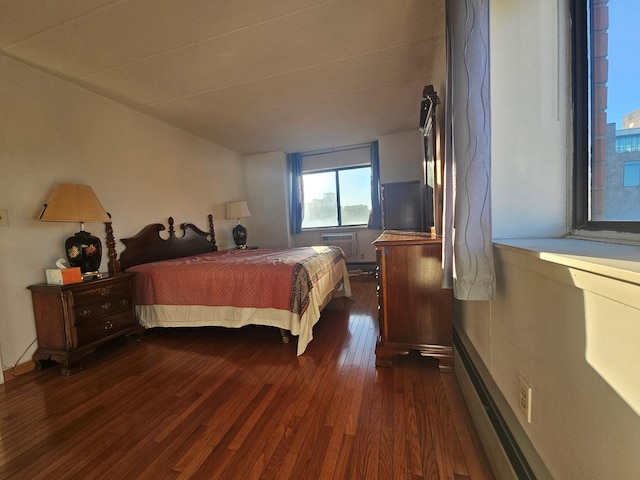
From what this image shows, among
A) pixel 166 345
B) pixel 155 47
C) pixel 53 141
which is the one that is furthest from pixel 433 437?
pixel 53 141

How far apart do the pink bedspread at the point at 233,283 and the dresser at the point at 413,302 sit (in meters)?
0.68

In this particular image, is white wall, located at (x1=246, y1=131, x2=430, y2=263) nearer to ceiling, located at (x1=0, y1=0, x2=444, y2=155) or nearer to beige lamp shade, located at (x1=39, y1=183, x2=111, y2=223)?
ceiling, located at (x1=0, y1=0, x2=444, y2=155)

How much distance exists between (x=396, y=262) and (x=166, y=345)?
217cm

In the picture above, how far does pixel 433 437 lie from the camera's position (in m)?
1.22

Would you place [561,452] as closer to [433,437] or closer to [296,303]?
[433,437]

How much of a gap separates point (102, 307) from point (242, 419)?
165 cm

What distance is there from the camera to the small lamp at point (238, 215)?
4.34 m

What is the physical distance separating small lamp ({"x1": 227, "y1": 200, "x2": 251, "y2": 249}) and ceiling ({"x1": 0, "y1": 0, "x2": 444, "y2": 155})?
1.41 metres

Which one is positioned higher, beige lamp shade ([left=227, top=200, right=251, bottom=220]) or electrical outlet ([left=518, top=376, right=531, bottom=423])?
beige lamp shade ([left=227, top=200, right=251, bottom=220])

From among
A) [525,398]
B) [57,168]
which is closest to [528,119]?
[525,398]

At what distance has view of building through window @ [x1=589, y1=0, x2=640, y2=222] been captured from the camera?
0.80 metres

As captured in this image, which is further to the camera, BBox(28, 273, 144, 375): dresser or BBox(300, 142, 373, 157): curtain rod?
BBox(300, 142, 373, 157): curtain rod

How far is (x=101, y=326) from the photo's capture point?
7.04 feet

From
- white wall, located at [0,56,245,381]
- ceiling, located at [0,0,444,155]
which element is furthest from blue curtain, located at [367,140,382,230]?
white wall, located at [0,56,245,381]
